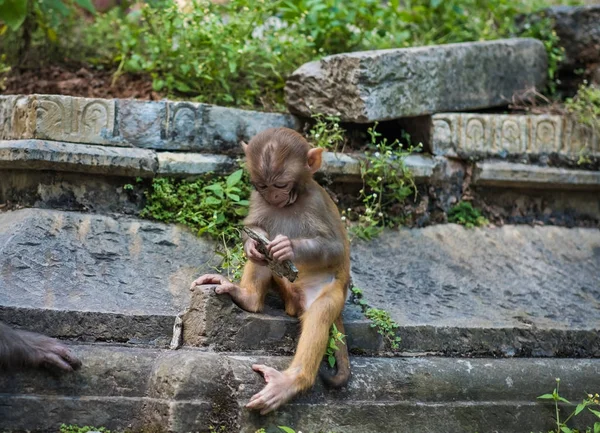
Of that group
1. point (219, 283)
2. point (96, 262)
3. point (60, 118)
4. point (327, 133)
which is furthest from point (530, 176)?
point (60, 118)

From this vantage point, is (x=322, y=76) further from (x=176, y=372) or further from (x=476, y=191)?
(x=176, y=372)

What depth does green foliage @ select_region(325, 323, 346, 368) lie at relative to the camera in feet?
14.5

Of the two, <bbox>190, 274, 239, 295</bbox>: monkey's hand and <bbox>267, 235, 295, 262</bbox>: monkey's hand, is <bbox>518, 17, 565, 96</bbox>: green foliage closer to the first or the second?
<bbox>267, 235, 295, 262</bbox>: monkey's hand

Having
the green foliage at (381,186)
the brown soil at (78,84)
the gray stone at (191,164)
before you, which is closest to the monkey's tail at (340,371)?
the green foliage at (381,186)

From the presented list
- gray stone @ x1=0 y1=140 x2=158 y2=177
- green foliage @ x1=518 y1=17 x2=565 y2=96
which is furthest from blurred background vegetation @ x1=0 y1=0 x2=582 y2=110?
gray stone @ x1=0 y1=140 x2=158 y2=177

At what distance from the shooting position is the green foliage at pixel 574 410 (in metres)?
4.51

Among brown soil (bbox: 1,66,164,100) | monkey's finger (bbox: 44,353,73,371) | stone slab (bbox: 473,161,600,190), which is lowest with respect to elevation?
monkey's finger (bbox: 44,353,73,371)

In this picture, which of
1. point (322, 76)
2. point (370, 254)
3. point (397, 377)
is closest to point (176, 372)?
point (397, 377)

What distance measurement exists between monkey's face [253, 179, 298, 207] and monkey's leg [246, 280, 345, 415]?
22.8 inches

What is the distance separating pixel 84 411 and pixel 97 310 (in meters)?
0.63

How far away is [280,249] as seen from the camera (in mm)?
4414

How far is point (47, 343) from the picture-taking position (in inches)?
164

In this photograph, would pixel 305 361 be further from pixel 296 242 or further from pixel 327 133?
pixel 327 133

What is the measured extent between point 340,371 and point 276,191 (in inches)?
42.1
